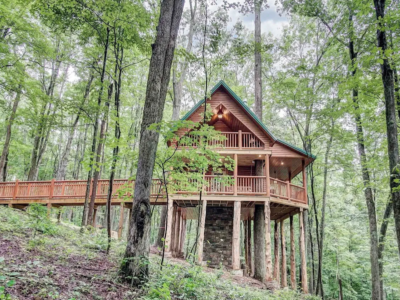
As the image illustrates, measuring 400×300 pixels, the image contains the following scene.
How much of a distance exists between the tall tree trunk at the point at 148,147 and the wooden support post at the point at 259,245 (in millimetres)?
9110

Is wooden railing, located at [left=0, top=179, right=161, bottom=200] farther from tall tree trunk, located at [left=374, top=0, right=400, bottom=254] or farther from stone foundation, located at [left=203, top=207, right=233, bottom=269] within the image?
tall tree trunk, located at [left=374, top=0, right=400, bottom=254]

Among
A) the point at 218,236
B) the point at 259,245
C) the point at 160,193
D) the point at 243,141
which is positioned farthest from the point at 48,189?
the point at 259,245

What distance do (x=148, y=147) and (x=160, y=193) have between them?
25.6 feet

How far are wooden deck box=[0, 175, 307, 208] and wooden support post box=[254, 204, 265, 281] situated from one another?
75 centimetres

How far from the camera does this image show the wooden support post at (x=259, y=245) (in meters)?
12.2

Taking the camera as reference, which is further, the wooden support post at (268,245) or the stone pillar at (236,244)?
the stone pillar at (236,244)

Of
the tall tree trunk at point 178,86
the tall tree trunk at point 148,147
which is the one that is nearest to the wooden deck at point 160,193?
the tall tree trunk at point 178,86

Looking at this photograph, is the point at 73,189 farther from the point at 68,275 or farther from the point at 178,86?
the point at 68,275

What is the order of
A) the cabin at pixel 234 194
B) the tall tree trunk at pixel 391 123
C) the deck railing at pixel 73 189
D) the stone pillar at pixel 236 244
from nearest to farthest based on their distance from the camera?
the tall tree trunk at pixel 391 123, the stone pillar at pixel 236 244, the cabin at pixel 234 194, the deck railing at pixel 73 189

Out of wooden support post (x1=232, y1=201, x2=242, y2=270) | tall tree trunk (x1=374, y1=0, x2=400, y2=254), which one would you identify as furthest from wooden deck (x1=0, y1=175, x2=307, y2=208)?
tall tree trunk (x1=374, y1=0, x2=400, y2=254)

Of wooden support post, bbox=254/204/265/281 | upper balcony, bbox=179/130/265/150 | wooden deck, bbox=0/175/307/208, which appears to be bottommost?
wooden support post, bbox=254/204/265/281

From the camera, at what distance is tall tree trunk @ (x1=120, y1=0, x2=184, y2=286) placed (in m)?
4.56

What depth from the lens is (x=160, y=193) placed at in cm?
1255

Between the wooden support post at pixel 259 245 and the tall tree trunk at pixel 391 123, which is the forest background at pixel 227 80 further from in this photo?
the wooden support post at pixel 259 245
